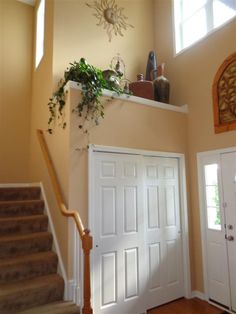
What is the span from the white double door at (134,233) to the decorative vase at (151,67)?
1.57m

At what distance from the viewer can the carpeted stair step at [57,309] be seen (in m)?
2.44

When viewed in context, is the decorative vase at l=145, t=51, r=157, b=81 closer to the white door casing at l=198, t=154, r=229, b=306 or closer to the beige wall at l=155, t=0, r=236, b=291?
the beige wall at l=155, t=0, r=236, b=291

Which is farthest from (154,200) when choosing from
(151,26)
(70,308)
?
(151,26)

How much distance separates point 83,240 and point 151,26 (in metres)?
4.42

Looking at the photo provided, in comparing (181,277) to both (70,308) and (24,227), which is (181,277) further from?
(24,227)

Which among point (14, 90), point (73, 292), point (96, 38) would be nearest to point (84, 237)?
point (73, 292)

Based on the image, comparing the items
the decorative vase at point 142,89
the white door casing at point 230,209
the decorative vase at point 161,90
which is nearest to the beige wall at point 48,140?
the decorative vase at point 142,89

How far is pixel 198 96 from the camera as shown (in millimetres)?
3900

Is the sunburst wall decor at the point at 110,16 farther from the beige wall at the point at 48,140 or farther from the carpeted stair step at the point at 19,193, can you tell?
the carpeted stair step at the point at 19,193

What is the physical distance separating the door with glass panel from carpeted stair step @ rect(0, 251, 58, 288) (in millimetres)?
2169

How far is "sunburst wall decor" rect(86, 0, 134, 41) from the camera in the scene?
417cm

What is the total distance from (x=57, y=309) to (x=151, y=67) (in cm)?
390

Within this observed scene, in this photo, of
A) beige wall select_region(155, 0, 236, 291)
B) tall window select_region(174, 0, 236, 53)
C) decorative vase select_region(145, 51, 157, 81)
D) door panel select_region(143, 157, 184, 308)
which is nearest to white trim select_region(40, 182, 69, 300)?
door panel select_region(143, 157, 184, 308)

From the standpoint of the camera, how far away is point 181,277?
3670 millimetres
